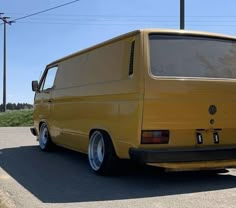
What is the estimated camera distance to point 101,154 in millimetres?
8414

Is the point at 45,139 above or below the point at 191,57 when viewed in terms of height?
below

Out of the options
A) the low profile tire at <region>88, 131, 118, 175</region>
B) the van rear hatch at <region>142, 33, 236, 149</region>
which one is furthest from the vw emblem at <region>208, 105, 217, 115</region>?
the low profile tire at <region>88, 131, 118, 175</region>

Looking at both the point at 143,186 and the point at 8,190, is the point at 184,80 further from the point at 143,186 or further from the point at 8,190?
Answer: the point at 8,190

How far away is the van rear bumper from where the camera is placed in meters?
6.95

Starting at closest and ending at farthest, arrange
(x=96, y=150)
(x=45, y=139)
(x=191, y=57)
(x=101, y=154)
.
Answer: (x=191, y=57), (x=101, y=154), (x=96, y=150), (x=45, y=139)

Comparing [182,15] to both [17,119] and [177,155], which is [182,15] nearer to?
[177,155]

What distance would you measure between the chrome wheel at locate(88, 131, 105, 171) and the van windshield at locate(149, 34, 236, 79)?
1.87 metres

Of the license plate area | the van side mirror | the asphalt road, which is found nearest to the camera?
the asphalt road

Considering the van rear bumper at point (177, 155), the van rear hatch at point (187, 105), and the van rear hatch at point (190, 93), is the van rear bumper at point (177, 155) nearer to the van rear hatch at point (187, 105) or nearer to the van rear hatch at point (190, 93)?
the van rear hatch at point (187, 105)

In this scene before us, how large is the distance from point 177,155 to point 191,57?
1.56m

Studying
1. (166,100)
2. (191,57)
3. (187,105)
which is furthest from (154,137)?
(191,57)

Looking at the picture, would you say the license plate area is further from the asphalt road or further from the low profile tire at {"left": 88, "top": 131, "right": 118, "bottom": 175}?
the low profile tire at {"left": 88, "top": 131, "right": 118, "bottom": 175}

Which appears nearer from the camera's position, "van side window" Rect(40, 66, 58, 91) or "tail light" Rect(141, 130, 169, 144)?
"tail light" Rect(141, 130, 169, 144)

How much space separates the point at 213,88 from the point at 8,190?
11.2ft
